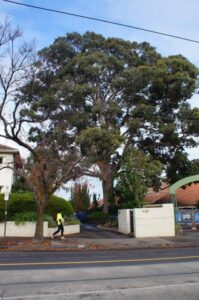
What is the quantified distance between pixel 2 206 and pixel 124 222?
8.34m

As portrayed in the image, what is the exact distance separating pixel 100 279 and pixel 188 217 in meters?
22.9

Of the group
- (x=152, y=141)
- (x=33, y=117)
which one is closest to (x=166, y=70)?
(x=152, y=141)

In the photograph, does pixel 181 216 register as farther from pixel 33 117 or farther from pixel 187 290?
pixel 187 290

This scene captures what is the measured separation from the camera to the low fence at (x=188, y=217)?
32.3 m

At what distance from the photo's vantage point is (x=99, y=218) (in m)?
45.5

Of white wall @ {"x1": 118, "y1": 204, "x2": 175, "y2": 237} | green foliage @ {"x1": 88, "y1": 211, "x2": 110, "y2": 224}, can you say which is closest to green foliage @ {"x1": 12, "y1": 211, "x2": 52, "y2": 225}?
white wall @ {"x1": 118, "y1": 204, "x2": 175, "y2": 237}

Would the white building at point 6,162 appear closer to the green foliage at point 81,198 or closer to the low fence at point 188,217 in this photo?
the low fence at point 188,217

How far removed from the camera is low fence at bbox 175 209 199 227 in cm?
3234

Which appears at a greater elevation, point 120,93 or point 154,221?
point 120,93

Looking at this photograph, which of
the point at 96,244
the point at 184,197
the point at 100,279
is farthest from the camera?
the point at 184,197

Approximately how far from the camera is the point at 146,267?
42.6ft

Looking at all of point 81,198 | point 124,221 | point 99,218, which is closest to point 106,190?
point 99,218

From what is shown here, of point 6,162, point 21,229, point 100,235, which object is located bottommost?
point 100,235

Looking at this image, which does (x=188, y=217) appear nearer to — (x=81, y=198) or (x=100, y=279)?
(x=100, y=279)
